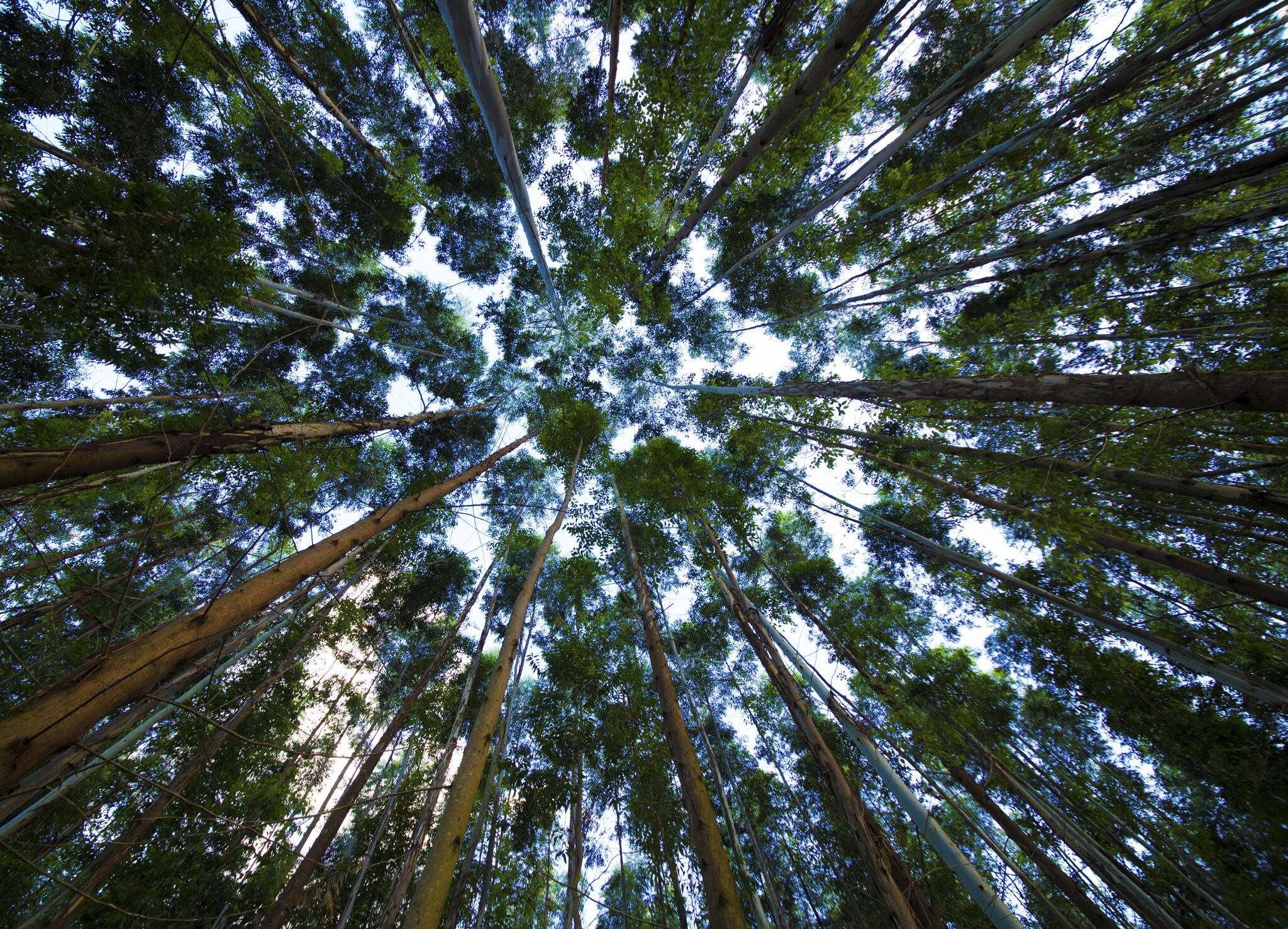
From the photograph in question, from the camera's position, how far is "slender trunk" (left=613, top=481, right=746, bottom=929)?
310 centimetres

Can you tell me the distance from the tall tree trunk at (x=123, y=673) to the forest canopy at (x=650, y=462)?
0.09ft

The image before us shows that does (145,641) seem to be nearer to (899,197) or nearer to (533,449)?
(533,449)

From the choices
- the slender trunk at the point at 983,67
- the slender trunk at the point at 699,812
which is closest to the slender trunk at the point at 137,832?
the slender trunk at the point at 699,812

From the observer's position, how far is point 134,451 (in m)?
2.93

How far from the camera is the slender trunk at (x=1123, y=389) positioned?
8.77 ft

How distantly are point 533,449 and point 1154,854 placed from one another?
47.9 feet

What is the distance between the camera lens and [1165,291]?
5258 millimetres

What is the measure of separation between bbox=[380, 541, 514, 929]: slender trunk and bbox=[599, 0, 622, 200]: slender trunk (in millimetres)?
8047

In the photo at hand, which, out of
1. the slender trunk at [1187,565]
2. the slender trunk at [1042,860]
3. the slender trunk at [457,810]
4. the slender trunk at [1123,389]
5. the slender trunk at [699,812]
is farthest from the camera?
the slender trunk at [1042,860]

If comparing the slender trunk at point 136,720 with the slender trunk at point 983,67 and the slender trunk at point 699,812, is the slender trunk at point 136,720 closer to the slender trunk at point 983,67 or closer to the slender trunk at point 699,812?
the slender trunk at point 699,812

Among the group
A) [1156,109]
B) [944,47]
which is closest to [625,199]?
[944,47]

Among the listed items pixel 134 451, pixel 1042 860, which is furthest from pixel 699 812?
pixel 134 451

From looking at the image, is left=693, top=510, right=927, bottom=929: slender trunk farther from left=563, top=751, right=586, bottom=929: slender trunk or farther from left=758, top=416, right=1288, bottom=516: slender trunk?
left=563, top=751, right=586, bottom=929: slender trunk

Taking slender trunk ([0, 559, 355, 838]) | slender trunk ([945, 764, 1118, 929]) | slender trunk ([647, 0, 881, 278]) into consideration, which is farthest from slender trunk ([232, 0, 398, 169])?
slender trunk ([945, 764, 1118, 929])
